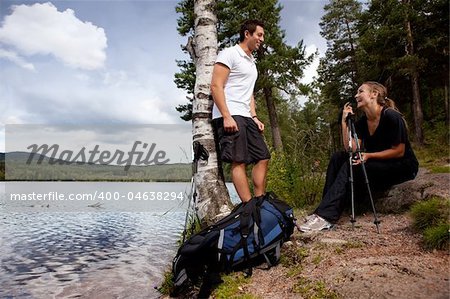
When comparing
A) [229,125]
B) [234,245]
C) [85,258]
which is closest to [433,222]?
[234,245]

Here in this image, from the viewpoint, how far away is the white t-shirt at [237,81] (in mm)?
4152

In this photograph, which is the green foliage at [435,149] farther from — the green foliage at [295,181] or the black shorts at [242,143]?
the black shorts at [242,143]

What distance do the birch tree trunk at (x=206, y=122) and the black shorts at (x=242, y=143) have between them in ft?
1.05

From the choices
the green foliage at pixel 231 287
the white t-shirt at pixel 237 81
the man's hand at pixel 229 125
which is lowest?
the green foliage at pixel 231 287

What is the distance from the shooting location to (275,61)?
21297mm

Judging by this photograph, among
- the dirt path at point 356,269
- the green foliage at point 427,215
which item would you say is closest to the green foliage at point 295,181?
the dirt path at point 356,269

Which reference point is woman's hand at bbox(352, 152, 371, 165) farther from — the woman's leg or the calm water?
the calm water

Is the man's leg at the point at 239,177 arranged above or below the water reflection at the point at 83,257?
above

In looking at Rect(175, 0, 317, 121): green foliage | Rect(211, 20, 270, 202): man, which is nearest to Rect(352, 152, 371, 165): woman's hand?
Rect(211, 20, 270, 202): man

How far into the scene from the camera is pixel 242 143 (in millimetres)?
3916

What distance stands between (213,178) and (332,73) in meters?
32.8

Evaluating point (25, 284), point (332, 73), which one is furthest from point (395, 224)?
point (332, 73)

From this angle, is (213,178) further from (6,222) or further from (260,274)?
(6,222)

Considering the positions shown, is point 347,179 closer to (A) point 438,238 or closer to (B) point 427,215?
(B) point 427,215
